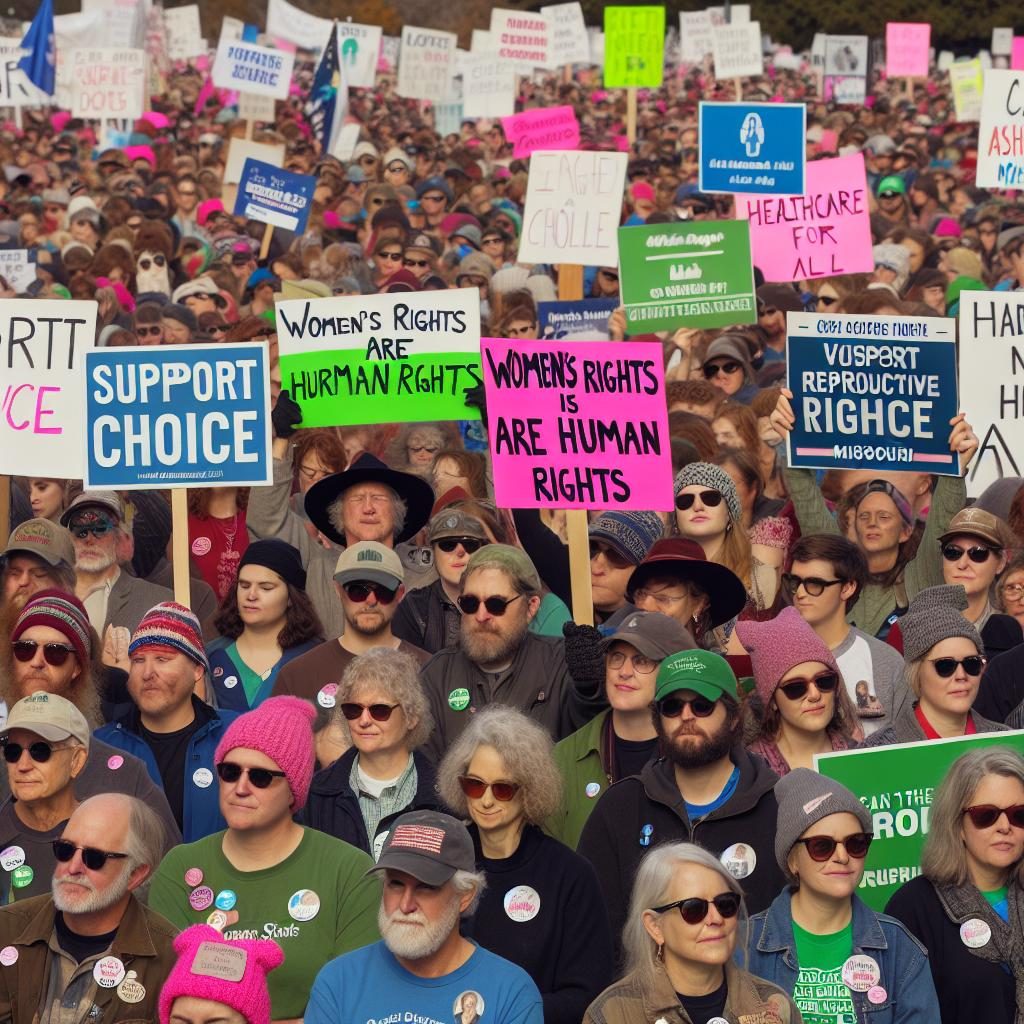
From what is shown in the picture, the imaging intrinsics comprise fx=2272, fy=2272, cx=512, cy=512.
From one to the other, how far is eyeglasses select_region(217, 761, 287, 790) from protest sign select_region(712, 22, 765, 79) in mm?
25588

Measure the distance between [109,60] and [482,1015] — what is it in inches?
797

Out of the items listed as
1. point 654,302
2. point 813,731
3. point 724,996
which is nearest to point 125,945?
point 724,996

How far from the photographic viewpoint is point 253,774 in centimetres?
580

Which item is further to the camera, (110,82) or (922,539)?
(110,82)

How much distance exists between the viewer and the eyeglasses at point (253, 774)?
5797mm

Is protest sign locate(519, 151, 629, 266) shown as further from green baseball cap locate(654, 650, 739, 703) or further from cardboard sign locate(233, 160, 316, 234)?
green baseball cap locate(654, 650, 739, 703)

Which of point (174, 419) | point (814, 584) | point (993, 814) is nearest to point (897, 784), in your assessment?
point (993, 814)

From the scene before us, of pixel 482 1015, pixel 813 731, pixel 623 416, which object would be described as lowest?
pixel 482 1015

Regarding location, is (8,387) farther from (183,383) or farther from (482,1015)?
(482,1015)

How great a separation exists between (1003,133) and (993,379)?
222 inches

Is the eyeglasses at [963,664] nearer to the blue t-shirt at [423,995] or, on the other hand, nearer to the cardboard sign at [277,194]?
the blue t-shirt at [423,995]

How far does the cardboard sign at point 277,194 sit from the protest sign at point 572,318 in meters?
4.73

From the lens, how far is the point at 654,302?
475 inches

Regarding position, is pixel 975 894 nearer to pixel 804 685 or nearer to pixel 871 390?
pixel 804 685
